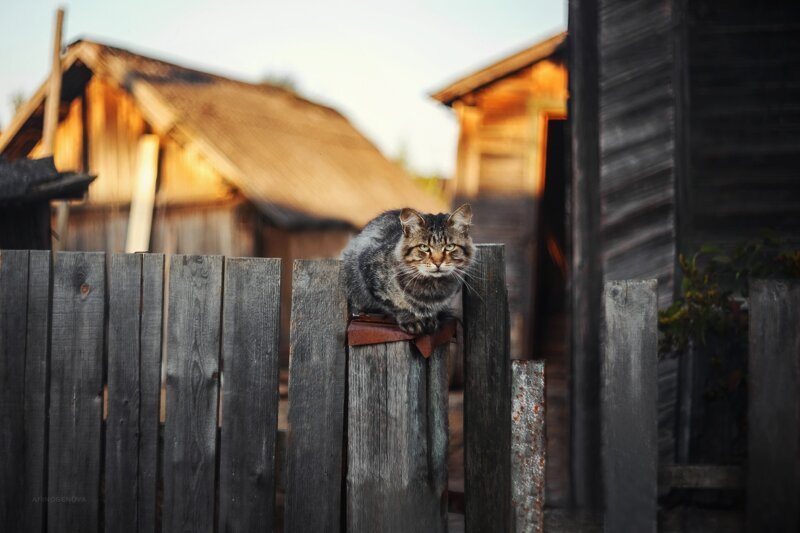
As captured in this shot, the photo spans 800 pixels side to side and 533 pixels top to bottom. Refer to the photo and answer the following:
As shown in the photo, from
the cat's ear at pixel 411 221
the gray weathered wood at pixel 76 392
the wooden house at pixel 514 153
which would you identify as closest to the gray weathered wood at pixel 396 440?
the cat's ear at pixel 411 221

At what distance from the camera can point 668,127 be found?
4387 mm

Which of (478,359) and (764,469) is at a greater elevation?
(478,359)

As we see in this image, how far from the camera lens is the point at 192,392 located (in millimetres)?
3053

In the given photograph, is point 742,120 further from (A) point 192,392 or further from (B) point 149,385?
(B) point 149,385

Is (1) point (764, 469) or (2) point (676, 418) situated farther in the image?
(2) point (676, 418)

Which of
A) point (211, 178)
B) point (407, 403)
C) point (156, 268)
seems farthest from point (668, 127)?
point (211, 178)

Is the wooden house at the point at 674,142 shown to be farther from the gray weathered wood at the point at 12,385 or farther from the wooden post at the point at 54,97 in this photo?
the wooden post at the point at 54,97

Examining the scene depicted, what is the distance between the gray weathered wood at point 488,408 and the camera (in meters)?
2.83

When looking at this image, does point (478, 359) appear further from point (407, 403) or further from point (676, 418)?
point (676, 418)

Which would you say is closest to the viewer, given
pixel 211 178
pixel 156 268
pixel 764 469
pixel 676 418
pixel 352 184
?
pixel 764 469

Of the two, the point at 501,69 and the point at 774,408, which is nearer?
the point at 774,408

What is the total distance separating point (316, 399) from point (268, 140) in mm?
10355

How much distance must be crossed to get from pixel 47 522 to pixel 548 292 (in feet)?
40.0

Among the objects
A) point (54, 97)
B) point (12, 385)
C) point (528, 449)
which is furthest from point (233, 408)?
point (54, 97)
